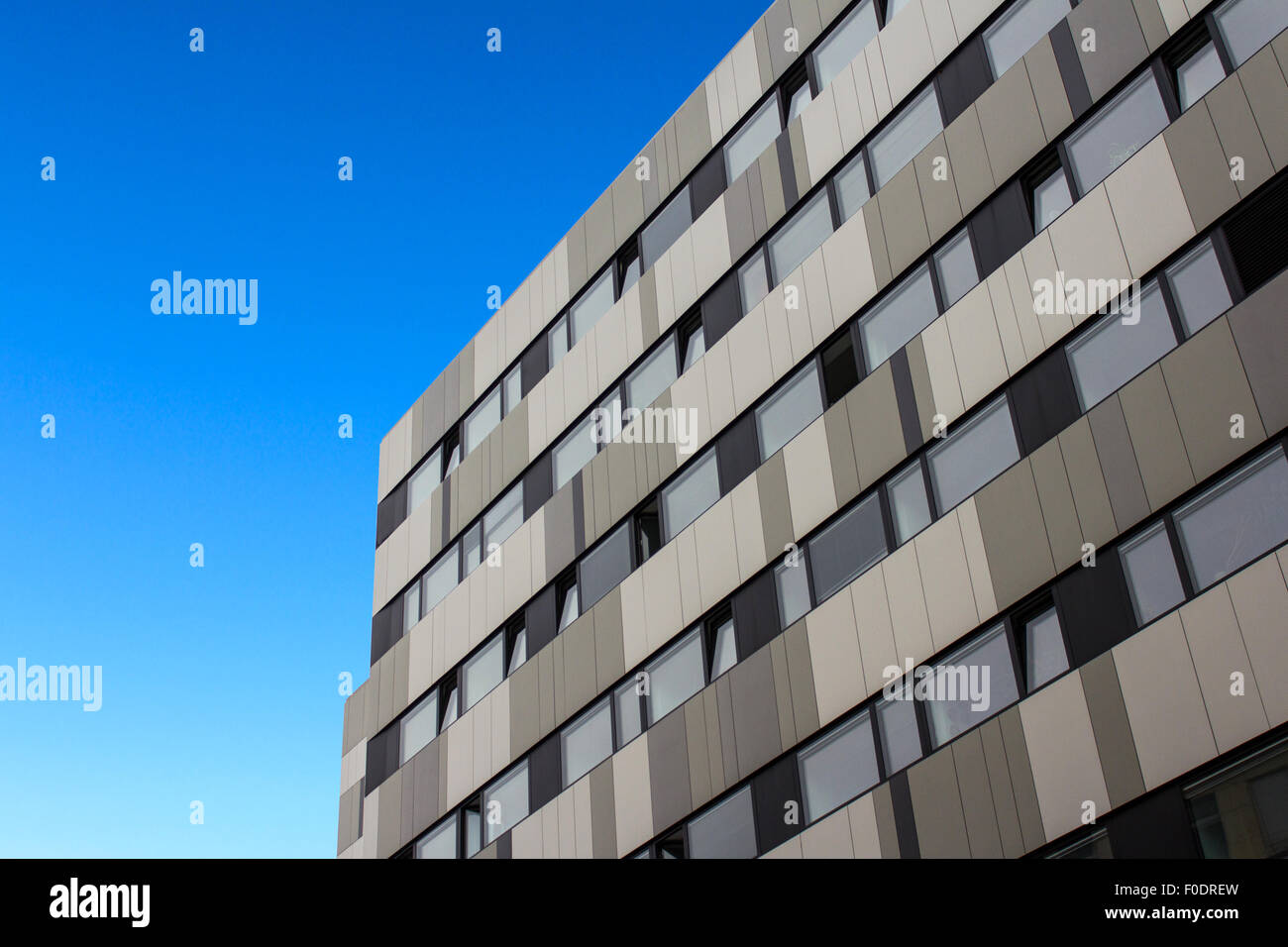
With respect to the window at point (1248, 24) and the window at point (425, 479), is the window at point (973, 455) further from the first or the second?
the window at point (425, 479)

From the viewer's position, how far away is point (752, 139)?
78.3ft

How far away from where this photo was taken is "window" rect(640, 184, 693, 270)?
2500cm

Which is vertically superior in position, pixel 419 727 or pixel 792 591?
pixel 419 727

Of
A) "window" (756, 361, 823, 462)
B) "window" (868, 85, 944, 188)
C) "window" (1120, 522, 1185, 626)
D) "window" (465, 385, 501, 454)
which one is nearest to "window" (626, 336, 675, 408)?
"window" (756, 361, 823, 462)

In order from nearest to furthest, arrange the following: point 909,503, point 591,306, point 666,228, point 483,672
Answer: point 909,503
point 666,228
point 483,672
point 591,306

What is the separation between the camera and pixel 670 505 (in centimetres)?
2244

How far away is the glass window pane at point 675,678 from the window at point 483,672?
518 cm

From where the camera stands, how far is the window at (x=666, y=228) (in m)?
25.0

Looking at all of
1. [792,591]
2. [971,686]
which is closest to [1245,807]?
[971,686]

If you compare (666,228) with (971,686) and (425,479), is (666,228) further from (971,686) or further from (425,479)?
(971,686)

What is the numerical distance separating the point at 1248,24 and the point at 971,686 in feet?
29.8
